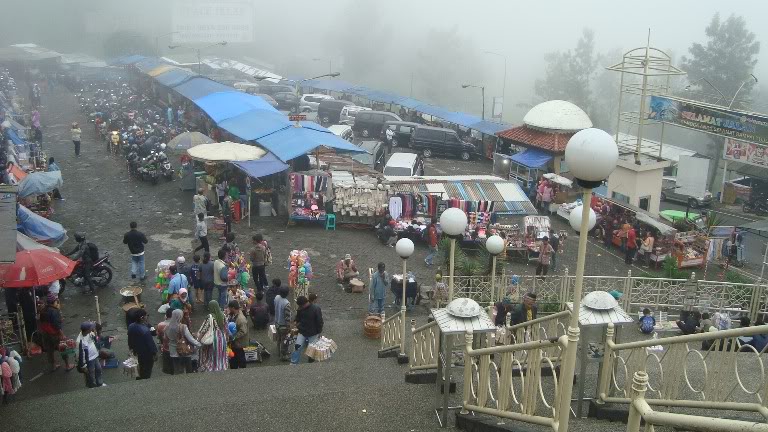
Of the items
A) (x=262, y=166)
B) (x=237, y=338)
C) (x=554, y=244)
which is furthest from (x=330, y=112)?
(x=237, y=338)

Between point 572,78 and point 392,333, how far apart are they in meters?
57.6

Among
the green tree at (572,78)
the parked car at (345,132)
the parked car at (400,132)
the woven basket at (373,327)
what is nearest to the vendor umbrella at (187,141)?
the parked car at (345,132)

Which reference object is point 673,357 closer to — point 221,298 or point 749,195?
point 221,298

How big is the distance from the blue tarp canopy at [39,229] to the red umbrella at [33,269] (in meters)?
2.62

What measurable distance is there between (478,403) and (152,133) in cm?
2347

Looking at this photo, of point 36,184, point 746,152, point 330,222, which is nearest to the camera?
point 36,184

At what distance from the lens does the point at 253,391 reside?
8125mm

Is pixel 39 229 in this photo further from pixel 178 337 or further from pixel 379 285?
pixel 379 285

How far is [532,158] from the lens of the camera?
24.3 metres

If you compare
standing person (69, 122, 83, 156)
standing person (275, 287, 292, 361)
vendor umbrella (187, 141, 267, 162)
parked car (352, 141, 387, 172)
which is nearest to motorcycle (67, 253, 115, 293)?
standing person (275, 287, 292, 361)

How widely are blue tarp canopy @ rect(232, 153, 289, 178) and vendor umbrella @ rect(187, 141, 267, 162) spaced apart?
18 cm

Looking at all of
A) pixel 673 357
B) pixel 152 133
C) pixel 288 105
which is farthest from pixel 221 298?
pixel 288 105

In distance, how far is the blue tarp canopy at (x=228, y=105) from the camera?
2463cm

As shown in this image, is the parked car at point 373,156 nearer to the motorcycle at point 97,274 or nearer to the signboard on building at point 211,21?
the motorcycle at point 97,274
